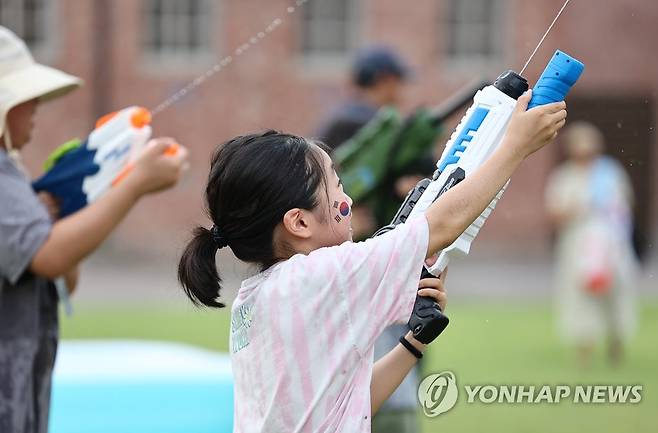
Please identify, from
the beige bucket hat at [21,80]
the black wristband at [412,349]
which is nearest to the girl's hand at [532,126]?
the black wristband at [412,349]

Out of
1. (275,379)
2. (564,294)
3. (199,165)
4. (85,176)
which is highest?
(275,379)

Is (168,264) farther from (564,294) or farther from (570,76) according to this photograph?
(570,76)

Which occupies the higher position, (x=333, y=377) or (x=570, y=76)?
(x=570, y=76)

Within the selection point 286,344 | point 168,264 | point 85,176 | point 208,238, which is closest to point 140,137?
point 85,176

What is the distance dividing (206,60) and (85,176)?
15.3 m

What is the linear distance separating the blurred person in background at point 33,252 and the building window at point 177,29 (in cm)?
1550

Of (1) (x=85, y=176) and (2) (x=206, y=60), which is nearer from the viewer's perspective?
(1) (x=85, y=176)

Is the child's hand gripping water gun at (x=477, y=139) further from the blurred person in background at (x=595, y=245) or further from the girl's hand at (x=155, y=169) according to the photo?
the blurred person in background at (x=595, y=245)

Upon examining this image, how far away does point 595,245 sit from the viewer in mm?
9492

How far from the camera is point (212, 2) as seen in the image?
18.9 metres

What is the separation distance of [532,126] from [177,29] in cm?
1704

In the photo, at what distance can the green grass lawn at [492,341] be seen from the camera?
19.7 ft

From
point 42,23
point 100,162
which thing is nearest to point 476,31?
point 42,23

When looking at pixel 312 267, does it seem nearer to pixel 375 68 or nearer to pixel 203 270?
pixel 203 270
